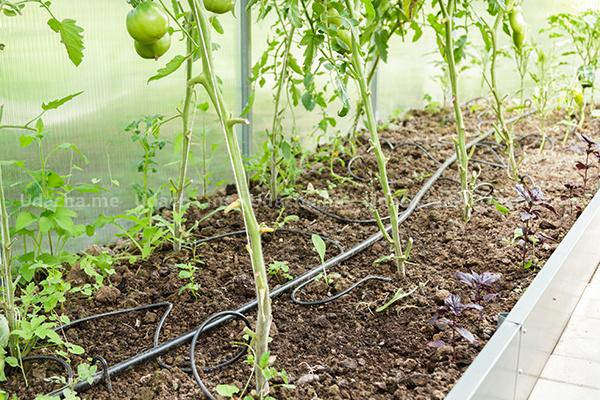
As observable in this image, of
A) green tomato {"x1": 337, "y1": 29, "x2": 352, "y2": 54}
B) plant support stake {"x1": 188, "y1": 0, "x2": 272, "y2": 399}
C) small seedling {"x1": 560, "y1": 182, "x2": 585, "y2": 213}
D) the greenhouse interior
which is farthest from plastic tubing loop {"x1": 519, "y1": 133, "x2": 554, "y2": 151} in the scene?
plant support stake {"x1": 188, "y1": 0, "x2": 272, "y2": 399}

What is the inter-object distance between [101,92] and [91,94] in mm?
53

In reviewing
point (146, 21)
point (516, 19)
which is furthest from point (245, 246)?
point (516, 19)

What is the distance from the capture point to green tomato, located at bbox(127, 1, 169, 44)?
1175 millimetres

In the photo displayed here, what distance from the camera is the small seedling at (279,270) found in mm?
2035

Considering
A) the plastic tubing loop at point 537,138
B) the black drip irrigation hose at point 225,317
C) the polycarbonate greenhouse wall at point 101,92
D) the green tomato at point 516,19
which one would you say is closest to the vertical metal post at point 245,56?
the polycarbonate greenhouse wall at point 101,92

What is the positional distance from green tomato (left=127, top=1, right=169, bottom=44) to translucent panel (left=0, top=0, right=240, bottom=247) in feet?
3.15

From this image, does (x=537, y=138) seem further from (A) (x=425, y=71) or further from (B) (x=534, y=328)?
(B) (x=534, y=328)

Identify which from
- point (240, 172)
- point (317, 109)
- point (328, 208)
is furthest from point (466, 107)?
point (240, 172)

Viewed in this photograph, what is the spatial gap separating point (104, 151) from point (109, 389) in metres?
1.19

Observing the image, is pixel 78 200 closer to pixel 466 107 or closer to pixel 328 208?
pixel 328 208

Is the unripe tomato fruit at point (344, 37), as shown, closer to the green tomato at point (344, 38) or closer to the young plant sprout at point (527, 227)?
the green tomato at point (344, 38)

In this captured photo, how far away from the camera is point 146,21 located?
117 centimetres

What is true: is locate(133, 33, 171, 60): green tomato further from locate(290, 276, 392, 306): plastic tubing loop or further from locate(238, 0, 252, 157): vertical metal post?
locate(238, 0, 252, 157): vertical metal post

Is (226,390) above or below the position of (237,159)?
below
